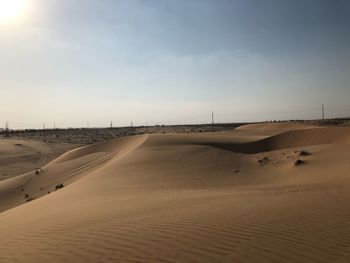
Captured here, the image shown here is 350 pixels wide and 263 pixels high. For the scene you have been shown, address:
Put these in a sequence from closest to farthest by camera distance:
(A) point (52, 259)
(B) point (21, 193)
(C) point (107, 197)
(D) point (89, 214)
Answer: (A) point (52, 259)
(D) point (89, 214)
(C) point (107, 197)
(B) point (21, 193)

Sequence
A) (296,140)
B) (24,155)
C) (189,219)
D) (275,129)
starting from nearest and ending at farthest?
(189,219) < (296,140) < (24,155) < (275,129)

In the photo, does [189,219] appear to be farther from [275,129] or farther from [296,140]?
[275,129]

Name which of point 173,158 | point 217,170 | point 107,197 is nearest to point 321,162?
point 217,170

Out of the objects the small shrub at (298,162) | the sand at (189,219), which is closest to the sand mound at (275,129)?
the small shrub at (298,162)

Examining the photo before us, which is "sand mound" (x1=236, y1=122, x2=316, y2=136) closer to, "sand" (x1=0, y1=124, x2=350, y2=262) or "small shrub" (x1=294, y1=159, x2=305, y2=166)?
"small shrub" (x1=294, y1=159, x2=305, y2=166)

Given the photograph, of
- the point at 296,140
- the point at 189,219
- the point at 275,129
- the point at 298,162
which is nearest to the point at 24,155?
the point at 296,140

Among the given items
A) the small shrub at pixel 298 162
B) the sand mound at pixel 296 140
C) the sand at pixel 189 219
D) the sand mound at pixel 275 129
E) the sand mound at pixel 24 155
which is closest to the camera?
the sand at pixel 189 219

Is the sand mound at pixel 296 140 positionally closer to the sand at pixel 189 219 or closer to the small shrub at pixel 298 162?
the sand at pixel 189 219

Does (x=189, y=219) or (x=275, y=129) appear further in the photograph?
(x=275, y=129)

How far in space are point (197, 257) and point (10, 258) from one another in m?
2.78

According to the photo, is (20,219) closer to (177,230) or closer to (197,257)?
(177,230)

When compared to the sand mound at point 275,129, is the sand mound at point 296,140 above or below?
below

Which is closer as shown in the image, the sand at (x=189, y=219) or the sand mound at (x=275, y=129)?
the sand at (x=189, y=219)

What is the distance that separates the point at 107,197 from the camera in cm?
1169
